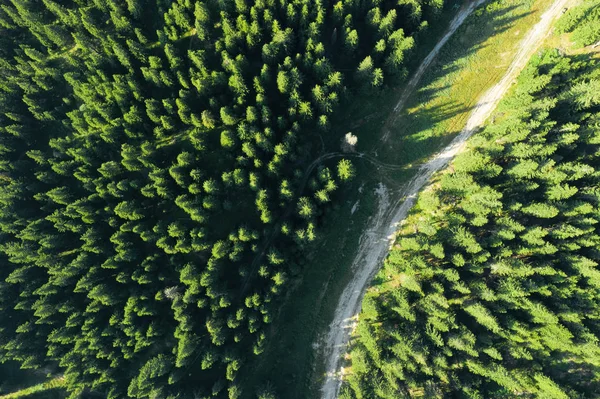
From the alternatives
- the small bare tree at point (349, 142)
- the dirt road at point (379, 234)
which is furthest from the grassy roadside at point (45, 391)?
the small bare tree at point (349, 142)

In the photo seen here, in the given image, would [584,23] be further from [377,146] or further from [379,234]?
[379,234]

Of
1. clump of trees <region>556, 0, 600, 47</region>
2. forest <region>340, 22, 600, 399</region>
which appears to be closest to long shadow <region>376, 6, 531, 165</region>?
forest <region>340, 22, 600, 399</region>

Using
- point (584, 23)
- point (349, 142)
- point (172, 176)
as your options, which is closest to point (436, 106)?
point (349, 142)

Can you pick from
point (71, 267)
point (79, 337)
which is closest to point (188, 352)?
point (79, 337)

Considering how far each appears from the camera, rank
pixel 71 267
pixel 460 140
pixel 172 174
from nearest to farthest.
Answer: pixel 172 174
pixel 71 267
pixel 460 140

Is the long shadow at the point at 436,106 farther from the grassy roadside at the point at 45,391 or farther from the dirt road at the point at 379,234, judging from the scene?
the grassy roadside at the point at 45,391

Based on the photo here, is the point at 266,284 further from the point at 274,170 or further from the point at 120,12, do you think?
the point at 120,12
